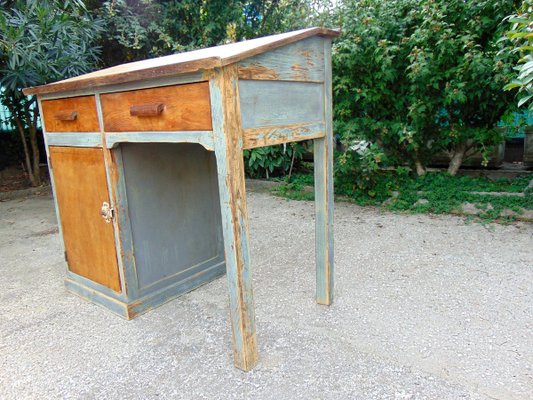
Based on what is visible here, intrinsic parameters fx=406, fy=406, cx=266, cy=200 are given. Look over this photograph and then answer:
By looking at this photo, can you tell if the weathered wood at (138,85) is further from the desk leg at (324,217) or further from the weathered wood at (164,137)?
the desk leg at (324,217)

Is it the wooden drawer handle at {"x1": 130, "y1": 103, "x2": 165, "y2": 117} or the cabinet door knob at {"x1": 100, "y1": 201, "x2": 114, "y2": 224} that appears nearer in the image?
the wooden drawer handle at {"x1": 130, "y1": 103, "x2": 165, "y2": 117}

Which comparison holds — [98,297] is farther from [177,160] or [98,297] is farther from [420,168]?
[420,168]

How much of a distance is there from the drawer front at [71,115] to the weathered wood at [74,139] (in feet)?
0.07

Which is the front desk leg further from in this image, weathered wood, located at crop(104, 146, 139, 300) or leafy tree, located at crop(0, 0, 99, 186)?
leafy tree, located at crop(0, 0, 99, 186)

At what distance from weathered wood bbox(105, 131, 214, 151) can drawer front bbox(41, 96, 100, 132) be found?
0.17m

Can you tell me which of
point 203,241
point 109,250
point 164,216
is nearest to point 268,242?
point 203,241

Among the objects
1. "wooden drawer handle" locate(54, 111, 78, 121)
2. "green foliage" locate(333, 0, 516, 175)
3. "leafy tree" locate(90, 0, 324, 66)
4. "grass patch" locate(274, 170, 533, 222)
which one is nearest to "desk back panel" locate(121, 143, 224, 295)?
"wooden drawer handle" locate(54, 111, 78, 121)

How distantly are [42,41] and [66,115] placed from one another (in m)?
2.66

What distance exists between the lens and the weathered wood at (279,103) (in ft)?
5.59

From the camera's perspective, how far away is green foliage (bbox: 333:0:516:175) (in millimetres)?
3934

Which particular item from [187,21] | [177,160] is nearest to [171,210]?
[177,160]

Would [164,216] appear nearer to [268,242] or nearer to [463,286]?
[268,242]

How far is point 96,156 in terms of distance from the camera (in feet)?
7.38

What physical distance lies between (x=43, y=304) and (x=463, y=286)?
106 inches
